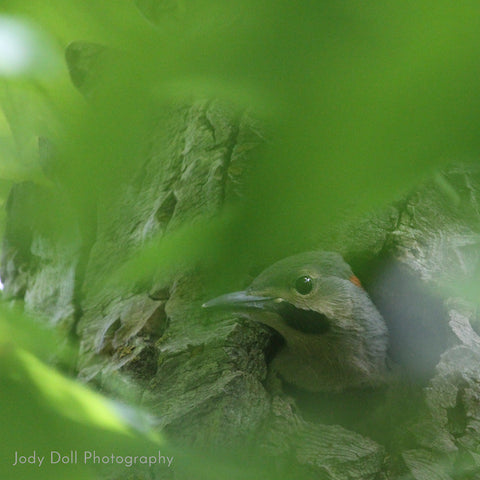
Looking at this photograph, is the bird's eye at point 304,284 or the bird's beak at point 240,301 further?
the bird's eye at point 304,284

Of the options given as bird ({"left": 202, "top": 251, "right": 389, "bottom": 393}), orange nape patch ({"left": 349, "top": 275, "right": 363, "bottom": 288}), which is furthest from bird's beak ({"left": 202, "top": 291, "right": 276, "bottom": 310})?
orange nape patch ({"left": 349, "top": 275, "right": 363, "bottom": 288})

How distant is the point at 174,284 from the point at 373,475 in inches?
20.7

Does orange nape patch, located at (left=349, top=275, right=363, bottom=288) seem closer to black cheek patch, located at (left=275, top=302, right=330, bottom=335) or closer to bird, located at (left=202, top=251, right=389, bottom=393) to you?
bird, located at (left=202, top=251, right=389, bottom=393)

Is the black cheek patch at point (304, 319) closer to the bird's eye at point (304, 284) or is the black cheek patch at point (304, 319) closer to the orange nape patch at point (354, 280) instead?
the bird's eye at point (304, 284)

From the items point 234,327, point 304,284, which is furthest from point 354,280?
point 234,327

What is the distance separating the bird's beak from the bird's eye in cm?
9

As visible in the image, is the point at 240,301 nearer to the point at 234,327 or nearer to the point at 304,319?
the point at 234,327

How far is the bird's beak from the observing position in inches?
54.7

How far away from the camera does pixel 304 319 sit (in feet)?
6.38

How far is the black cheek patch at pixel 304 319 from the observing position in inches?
74.3

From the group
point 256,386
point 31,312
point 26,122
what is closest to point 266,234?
point 26,122

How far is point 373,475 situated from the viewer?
1.35m

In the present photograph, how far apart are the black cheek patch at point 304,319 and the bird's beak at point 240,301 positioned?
130 mm

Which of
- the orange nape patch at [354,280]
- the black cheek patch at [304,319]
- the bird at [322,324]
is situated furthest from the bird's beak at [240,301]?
the orange nape patch at [354,280]
